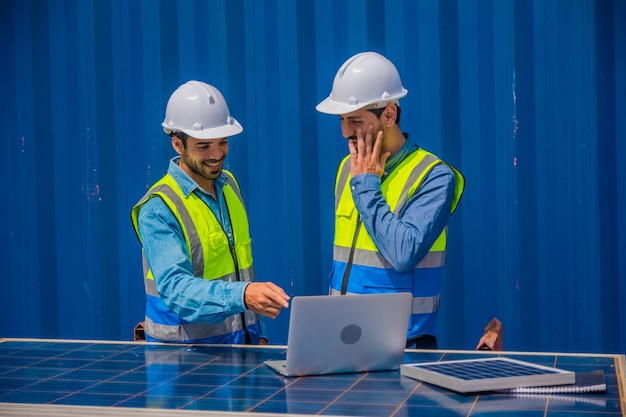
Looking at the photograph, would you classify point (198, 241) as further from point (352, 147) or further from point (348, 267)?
point (352, 147)

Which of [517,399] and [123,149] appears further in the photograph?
[123,149]

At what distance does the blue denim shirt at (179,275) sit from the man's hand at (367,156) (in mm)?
663

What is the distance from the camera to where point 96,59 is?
5984 mm

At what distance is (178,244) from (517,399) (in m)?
1.64

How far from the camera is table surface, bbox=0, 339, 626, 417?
262 cm

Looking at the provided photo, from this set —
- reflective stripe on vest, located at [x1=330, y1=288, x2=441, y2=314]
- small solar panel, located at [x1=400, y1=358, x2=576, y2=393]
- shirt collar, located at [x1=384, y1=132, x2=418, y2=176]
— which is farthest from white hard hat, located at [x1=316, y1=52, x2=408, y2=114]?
small solar panel, located at [x1=400, y1=358, x2=576, y2=393]

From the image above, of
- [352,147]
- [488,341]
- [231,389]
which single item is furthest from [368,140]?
[231,389]

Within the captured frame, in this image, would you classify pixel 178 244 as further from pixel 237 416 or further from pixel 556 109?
pixel 556 109

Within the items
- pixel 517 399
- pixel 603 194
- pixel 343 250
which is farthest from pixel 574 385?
pixel 603 194

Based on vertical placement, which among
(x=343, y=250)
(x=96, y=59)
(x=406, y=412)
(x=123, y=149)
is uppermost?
(x=96, y=59)

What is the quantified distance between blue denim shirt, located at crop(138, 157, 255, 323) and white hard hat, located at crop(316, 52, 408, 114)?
2.34ft

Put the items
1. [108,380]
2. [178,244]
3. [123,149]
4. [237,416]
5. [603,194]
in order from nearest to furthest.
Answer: [237,416]
[108,380]
[178,244]
[603,194]
[123,149]

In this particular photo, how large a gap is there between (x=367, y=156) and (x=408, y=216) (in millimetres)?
321

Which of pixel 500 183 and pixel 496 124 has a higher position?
pixel 496 124
